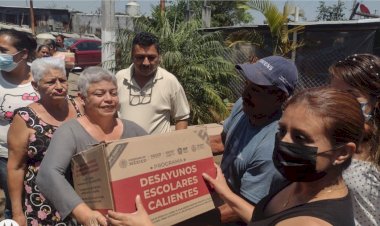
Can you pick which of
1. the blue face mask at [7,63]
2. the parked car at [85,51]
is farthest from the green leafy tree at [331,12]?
the blue face mask at [7,63]

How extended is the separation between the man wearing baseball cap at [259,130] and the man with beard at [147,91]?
56.8 inches

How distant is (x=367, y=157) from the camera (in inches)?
73.7

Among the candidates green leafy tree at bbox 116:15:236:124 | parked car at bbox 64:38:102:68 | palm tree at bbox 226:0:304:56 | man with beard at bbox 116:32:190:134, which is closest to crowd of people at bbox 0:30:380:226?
man with beard at bbox 116:32:190:134

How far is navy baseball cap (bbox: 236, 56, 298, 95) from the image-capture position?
193 centimetres

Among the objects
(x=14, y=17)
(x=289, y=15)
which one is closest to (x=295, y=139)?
(x=289, y=15)

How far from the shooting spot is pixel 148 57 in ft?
11.5

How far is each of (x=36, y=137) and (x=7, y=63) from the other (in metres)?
1.02

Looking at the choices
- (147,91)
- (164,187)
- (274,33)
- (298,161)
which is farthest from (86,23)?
(298,161)

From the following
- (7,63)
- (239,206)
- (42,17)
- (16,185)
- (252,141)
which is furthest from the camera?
(42,17)

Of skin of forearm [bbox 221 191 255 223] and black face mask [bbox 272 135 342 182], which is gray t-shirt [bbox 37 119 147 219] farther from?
black face mask [bbox 272 135 342 182]

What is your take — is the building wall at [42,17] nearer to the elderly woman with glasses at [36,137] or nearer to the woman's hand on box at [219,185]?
the elderly woman with glasses at [36,137]

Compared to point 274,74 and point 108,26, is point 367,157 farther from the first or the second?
point 108,26

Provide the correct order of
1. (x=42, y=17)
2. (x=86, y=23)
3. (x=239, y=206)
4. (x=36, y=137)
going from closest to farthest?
(x=239, y=206) → (x=36, y=137) → (x=86, y=23) → (x=42, y=17)

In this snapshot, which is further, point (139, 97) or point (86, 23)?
point (86, 23)
